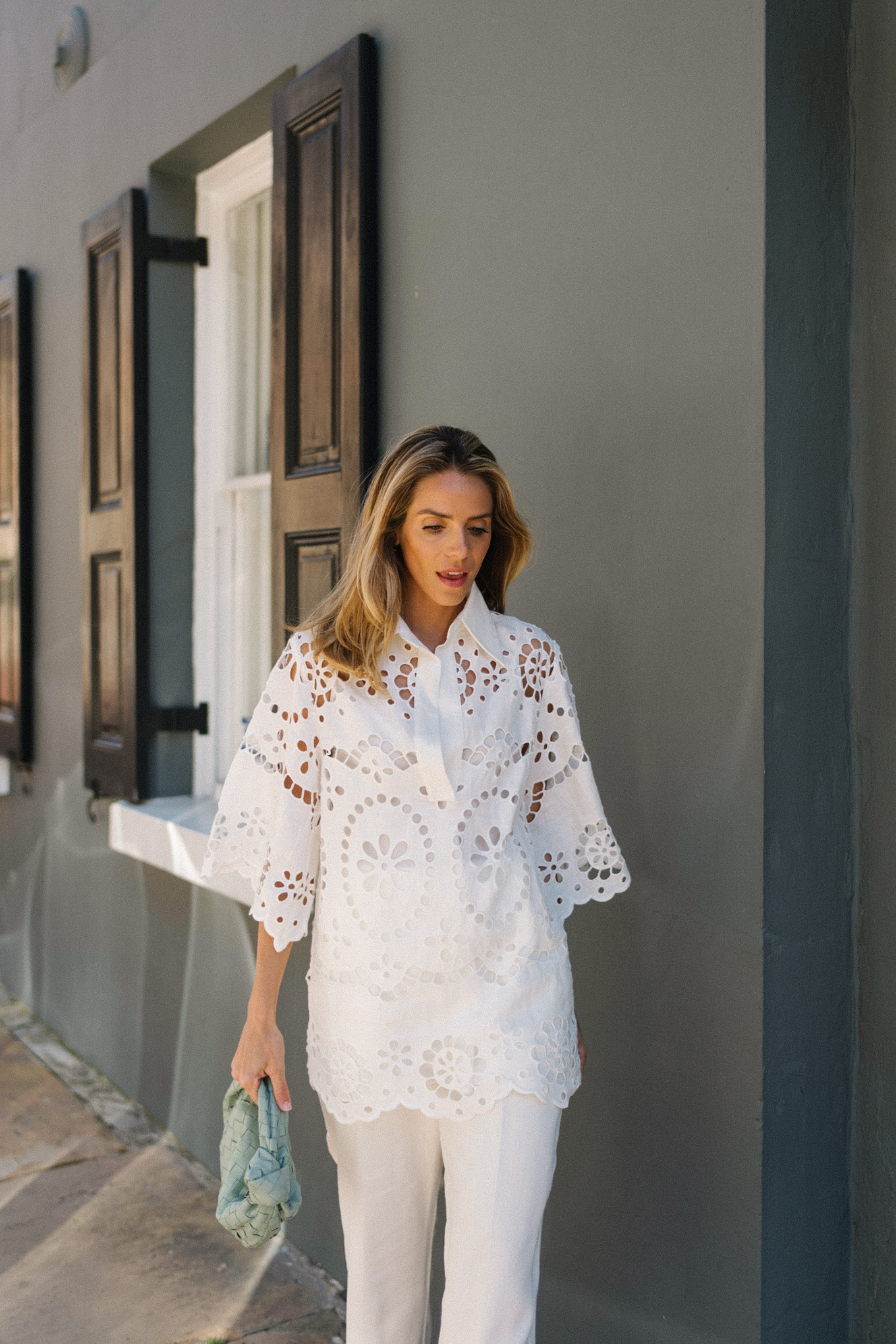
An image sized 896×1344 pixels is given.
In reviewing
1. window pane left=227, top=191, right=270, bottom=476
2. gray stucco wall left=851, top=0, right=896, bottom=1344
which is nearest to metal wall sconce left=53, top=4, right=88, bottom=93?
window pane left=227, top=191, right=270, bottom=476

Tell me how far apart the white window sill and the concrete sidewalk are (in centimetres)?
86

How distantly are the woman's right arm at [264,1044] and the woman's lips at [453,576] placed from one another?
2.02 ft

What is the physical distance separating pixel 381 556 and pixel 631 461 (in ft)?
1.80

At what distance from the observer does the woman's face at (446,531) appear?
75.9 inches

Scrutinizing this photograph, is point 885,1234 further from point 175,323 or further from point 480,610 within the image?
point 175,323

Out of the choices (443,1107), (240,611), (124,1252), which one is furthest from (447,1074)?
(240,611)

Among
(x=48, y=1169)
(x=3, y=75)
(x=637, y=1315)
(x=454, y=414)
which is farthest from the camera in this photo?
(x=3, y=75)

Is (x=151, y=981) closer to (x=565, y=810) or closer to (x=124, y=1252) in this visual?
(x=124, y=1252)

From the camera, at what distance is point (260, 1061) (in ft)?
A: 6.34

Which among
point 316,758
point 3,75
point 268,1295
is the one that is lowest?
point 268,1295

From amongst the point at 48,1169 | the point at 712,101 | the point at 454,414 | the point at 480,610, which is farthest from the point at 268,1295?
the point at 712,101

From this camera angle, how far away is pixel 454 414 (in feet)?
8.90

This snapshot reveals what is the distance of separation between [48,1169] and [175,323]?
269 cm

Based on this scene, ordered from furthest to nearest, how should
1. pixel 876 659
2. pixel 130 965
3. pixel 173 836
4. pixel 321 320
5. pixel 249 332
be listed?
pixel 130 965 → pixel 249 332 → pixel 173 836 → pixel 321 320 → pixel 876 659
